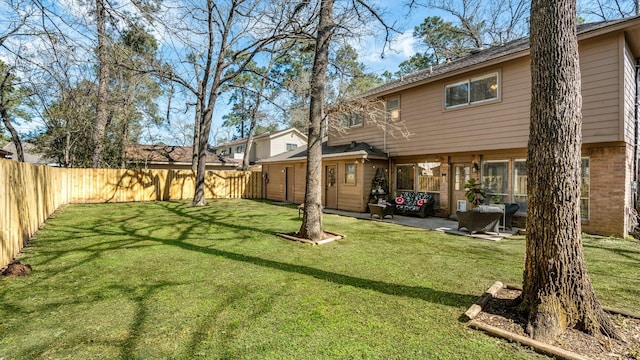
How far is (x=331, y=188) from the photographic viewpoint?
494 inches

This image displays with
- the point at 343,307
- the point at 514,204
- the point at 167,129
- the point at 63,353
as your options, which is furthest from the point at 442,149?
the point at 167,129

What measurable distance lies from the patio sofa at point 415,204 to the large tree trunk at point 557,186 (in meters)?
7.34

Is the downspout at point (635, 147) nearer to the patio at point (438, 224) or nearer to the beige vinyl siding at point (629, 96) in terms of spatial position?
the beige vinyl siding at point (629, 96)

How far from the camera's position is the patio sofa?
33.0ft

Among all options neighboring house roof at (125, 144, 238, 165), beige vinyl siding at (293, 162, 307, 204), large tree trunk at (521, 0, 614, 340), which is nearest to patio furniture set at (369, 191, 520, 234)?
large tree trunk at (521, 0, 614, 340)

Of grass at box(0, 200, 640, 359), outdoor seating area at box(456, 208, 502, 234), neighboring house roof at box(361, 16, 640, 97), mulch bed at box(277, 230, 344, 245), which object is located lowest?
grass at box(0, 200, 640, 359)

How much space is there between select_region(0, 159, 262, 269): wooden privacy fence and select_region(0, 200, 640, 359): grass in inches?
22.0

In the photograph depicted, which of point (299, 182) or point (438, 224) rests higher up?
point (299, 182)

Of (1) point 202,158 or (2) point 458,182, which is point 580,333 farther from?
(1) point 202,158

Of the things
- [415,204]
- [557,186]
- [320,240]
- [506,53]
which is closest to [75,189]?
[320,240]

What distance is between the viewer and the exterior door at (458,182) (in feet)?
31.9

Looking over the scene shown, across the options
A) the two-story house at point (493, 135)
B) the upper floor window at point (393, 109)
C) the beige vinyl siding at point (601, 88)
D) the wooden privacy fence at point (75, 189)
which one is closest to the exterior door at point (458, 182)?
the two-story house at point (493, 135)

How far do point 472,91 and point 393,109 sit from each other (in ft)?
9.52

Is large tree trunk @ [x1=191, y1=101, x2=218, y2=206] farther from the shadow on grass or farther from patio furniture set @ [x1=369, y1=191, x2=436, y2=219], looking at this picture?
patio furniture set @ [x1=369, y1=191, x2=436, y2=219]
